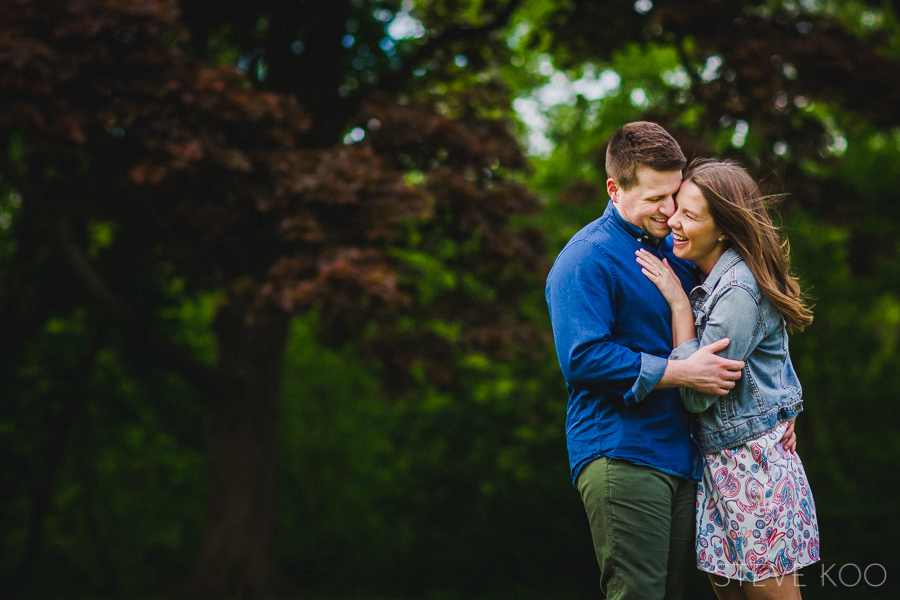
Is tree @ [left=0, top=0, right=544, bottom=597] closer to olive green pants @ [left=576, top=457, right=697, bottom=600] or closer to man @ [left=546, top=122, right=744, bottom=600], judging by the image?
man @ [left=546, top=122, right=744, bottom=600]

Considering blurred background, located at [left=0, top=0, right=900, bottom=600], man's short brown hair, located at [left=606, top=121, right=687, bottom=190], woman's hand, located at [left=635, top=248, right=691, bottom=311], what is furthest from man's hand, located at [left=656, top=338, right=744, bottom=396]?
blurred background, located at [left=0, top=0, right=900, bottom=600]

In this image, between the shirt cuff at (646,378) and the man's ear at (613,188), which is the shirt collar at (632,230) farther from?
the shirt cuff at (646,378)

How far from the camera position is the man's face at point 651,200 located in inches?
96.3

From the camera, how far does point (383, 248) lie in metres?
5.82

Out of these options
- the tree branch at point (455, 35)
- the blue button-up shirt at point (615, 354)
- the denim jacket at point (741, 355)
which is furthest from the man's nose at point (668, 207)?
the tree branch at point (455, 35)

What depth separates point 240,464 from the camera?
735cm

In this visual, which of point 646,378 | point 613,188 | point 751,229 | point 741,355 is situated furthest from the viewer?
point 613,188

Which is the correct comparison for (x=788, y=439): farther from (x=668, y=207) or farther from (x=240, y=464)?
(x=240, y=464)

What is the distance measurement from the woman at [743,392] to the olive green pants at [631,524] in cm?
17

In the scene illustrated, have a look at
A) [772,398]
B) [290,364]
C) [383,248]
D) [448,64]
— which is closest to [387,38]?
[448,64]

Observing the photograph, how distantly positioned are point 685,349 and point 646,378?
0.21 m

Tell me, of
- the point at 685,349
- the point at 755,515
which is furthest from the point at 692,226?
the point at 755,515

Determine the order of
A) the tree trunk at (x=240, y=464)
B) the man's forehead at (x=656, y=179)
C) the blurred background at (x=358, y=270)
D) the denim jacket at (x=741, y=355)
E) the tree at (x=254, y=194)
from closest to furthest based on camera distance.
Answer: the denim jacket at (x=741, y=355), the man's forehead at (x=656, y=179), the tree at (x=254, y=194), the blurred background at (x=358, y=270), the tree trunk at (x=240, y=464)

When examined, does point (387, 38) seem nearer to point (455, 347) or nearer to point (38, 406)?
point (455, 347)
